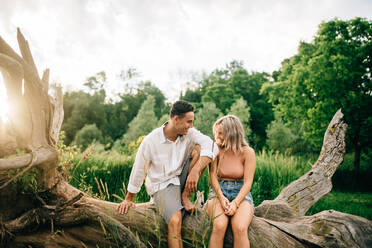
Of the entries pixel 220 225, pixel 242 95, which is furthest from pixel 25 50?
pixel 242 95

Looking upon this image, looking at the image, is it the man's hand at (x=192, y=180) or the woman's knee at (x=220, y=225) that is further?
the man's hand at (x=192, y=180)

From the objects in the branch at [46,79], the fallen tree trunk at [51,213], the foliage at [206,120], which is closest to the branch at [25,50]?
the fallen tree trunk at [51,213]

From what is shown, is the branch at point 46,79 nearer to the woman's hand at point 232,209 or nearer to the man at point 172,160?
the man at point 172,160

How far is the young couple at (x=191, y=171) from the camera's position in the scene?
2.48 meters

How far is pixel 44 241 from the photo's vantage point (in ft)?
7.52

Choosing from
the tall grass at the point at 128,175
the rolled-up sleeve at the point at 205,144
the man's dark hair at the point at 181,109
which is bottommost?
the tall grass at the point at 128,175

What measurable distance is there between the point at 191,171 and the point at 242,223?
0.77 meters

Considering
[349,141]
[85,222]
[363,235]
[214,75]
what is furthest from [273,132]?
[85,222]

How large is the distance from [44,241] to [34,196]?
0.46m

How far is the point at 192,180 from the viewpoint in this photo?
258 centimetres

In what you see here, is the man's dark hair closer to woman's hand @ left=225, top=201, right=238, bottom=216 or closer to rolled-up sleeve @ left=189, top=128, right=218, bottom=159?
rolled-up sleeve @ left=189, top=128, right=218, bottom=159

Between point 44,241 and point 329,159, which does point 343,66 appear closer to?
point 329,159

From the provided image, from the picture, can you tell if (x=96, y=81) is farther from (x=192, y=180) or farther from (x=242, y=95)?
(x=192, y=180)

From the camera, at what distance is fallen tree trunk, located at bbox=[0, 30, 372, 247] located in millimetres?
2090
